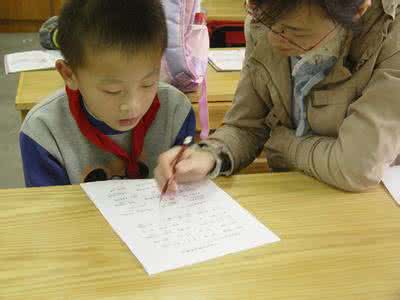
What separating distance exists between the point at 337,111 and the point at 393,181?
0.57 feet

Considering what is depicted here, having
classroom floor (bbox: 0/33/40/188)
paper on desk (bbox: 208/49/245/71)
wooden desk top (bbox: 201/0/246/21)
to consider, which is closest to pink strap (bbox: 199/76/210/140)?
paper on desk (bbox: 208/49/245/71)

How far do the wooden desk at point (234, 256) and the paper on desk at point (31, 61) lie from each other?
944 mm

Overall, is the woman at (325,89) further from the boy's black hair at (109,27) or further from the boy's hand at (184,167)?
the boy's black hair at (109,27)

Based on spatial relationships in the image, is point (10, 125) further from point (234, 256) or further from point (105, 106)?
point (234, 256)

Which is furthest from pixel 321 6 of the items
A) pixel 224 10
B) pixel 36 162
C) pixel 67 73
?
pixel 224 10

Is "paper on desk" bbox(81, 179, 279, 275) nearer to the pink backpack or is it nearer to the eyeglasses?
the eyeglasses

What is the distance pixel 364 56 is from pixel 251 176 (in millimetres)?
311

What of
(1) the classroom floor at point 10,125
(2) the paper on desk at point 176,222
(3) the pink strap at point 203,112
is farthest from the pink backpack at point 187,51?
(1) the classroom floor at point 10,125

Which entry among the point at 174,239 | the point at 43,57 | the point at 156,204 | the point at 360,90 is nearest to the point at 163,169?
the point at 156,204

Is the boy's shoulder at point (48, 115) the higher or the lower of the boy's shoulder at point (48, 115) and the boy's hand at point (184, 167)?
the higher

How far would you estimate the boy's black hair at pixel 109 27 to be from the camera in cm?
94

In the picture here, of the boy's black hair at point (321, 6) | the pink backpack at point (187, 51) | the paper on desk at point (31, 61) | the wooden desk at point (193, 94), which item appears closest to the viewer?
the boy's black hair at point (321, 6)

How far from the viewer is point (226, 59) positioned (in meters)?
1.96

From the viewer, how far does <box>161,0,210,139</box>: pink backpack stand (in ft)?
Result: 4.72
